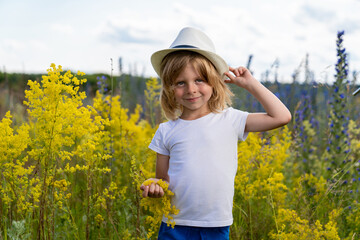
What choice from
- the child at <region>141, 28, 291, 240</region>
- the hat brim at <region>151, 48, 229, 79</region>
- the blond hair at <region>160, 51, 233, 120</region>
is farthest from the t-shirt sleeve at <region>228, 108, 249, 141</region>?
the hat brim at <region>151, 48, 229, 79</region>

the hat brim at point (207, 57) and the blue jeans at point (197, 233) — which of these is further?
the hat brim at point (207, 57)

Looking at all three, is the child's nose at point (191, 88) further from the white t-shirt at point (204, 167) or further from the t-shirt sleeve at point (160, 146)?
the t-shirt sleeve at point (160, 146)

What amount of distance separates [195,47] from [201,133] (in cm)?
53

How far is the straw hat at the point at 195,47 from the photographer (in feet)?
7.73

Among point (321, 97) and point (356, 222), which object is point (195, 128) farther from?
point (321, 97)

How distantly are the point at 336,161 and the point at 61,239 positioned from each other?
9.52ft

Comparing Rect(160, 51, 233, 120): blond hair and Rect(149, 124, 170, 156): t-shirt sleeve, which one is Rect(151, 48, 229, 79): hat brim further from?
Rect(149, 124, 170, 156): t-shirt sleeve

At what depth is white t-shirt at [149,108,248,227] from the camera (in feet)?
7.33

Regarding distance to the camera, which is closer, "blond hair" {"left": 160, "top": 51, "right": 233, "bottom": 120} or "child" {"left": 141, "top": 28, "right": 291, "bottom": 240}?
"child" {"left": 141, "top": 28, "right": 291, "bottom": 240}

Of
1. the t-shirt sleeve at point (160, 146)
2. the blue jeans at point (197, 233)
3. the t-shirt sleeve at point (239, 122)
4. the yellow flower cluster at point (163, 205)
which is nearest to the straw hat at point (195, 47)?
the t-shirt sleeve at point (239, 122)

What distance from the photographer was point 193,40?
2385mm

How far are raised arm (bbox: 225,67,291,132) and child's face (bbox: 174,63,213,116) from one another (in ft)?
0.72

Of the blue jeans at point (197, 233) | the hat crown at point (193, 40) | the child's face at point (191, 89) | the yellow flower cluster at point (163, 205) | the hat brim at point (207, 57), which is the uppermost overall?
the hat crown at point (193, 40)

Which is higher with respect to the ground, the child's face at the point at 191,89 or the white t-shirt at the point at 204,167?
the child's face at the point at 191,89
